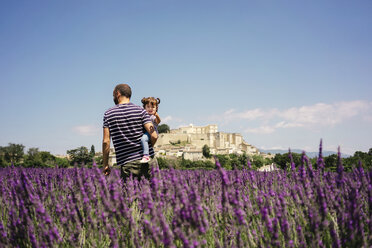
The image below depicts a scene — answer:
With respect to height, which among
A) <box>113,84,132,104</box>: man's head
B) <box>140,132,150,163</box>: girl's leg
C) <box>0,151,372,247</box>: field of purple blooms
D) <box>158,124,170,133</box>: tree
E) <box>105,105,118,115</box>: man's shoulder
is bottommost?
<box>0,151,372,247</box>: field of purple blooms

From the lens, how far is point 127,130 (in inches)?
123

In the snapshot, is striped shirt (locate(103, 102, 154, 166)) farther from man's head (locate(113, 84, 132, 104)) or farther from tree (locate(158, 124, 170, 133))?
tree (locate(158, 124, 170, 133))

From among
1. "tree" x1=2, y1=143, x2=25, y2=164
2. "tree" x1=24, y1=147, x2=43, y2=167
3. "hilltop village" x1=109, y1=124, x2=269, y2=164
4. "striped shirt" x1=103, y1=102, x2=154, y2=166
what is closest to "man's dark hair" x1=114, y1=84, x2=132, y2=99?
"striped shirt" x1=103, y1=102, x2=154, y2=166

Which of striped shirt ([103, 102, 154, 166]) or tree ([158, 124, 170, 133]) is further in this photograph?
tree ([158, 124, 170, 133])

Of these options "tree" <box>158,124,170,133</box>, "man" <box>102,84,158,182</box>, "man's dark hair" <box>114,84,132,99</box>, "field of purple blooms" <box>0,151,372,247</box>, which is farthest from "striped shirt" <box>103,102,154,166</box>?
"tree" <box>158,124,170,133</box>

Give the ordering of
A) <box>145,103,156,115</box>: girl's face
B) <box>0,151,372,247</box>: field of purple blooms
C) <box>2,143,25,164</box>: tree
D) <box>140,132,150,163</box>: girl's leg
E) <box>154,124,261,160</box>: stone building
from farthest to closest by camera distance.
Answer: <box>154,124,261,160</box>: stone building, <box>2,143,25,164</box>: tree, <box>145,103,156,115</box>: girl's face, <box>140,132,150,163</box>: girl's leg, <box>0,151,372,247</box>: field of purple blooms

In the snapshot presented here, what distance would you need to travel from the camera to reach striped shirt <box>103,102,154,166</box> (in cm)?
311

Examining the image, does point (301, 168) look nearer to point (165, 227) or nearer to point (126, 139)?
point (165, 227)

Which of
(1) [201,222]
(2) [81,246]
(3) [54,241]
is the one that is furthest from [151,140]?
(1) [201,222]

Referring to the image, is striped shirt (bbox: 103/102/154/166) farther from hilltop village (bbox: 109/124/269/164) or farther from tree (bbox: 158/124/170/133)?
tree (bbox: 158/124/170/133)

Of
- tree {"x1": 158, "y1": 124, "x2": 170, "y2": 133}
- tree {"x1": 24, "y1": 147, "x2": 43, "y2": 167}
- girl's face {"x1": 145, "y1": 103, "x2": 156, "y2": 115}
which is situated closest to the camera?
girl's face {"x1": 145, "y1": 103, "x2": 156, "y2": 115}

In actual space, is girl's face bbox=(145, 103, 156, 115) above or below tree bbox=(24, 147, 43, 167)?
above

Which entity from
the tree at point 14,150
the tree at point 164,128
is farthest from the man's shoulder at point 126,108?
the tree at point 164,128

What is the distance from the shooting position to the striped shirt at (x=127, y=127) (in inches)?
122
